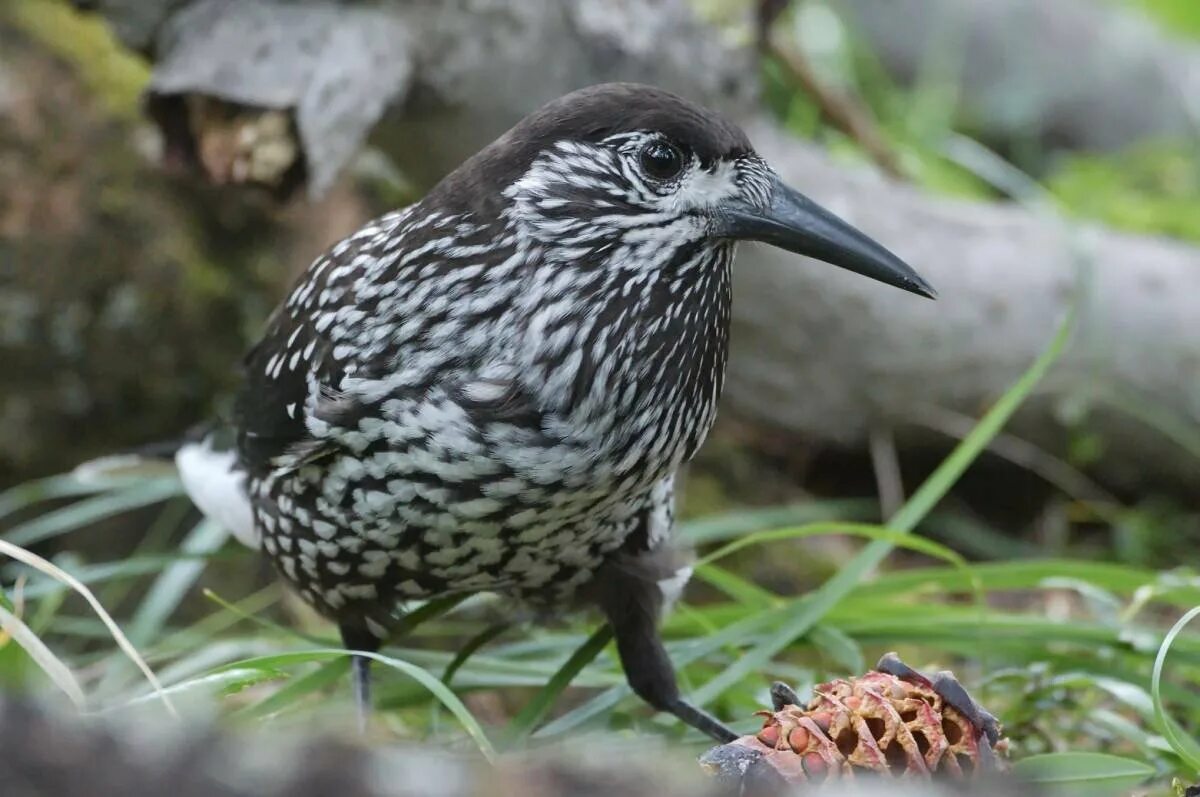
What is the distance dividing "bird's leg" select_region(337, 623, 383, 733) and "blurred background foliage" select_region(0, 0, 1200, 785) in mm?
65

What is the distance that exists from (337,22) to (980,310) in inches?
69.5

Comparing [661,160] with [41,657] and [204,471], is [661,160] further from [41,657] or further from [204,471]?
[204,471]

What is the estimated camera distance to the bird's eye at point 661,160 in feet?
6.42

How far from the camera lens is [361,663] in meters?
2.34

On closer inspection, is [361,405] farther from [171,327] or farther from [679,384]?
[171,327]

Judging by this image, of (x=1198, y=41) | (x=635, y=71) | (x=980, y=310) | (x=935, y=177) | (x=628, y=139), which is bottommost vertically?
(x=628, y=139)

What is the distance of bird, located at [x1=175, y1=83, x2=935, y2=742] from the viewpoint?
75.4 inches

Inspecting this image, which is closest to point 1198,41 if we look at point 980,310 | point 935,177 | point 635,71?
point 935,177

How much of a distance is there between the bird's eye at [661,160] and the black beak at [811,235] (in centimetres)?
9

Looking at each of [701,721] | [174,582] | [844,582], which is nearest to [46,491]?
[174,582]

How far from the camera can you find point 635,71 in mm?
3301

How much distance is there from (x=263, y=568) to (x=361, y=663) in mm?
1159

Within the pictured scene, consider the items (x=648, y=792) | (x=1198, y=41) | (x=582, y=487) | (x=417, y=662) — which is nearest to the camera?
(x=648, y=792)

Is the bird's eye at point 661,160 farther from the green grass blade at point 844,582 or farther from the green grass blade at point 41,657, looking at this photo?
the green grass blade at point 41,657
